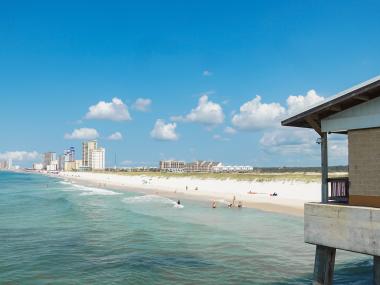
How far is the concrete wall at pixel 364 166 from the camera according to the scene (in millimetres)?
11617

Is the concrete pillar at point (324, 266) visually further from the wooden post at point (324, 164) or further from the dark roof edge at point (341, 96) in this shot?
the dark roof edge at point (341, 96)

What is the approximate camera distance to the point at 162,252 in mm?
26141

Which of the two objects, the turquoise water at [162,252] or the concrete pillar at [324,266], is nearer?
the concrete pillar at [324,266]

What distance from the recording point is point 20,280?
19.9 meters

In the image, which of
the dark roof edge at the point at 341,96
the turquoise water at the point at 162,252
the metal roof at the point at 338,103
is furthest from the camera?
the turquoise water at the point at 162,252

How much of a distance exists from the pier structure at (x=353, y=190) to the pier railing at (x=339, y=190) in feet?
1.44

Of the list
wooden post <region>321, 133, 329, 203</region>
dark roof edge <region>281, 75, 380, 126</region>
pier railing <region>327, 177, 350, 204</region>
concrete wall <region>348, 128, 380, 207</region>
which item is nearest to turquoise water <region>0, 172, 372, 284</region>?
pier railing <region>327, 177, 350, 204</region>

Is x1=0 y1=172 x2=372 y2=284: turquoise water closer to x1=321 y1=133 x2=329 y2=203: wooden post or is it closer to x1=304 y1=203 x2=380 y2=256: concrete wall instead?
x1=321 y1=133 x2=329 y2=203: wooden post

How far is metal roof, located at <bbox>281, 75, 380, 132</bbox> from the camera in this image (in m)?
11.5

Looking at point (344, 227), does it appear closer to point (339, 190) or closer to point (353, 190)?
point (353, 190)

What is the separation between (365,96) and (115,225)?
30336 millimetres

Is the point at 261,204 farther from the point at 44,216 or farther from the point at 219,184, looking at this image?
the point at 219,184

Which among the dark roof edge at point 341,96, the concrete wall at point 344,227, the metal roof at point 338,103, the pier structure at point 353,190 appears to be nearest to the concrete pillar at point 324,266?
the pier structure at point 353,190

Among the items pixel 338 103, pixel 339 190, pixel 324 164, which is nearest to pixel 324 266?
pixel 339 190
